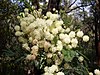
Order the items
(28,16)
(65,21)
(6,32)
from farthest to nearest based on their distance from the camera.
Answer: (6,32) → (65,21) → (28,16)

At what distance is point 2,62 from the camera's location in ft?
18.0

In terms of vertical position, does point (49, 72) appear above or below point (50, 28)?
below

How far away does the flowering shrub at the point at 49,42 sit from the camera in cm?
286

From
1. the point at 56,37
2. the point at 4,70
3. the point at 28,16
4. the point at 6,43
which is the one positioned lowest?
Answer: the point at 4,70

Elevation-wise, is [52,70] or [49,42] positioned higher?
[49,42]

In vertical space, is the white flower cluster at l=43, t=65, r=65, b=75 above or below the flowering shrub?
below

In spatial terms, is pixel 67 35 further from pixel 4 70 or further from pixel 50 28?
pixel 4 70

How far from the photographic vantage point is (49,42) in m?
2.92

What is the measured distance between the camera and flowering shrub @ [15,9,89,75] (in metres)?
2.86

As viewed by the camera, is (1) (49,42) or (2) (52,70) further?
(1) (49,42)

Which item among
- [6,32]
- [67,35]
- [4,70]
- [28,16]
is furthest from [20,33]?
[6,32]

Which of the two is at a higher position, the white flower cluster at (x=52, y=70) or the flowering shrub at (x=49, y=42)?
the flowering shrub at (x=49, y=42)

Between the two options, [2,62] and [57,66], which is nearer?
[57,66]

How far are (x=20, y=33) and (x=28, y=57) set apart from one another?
0.27 meters
